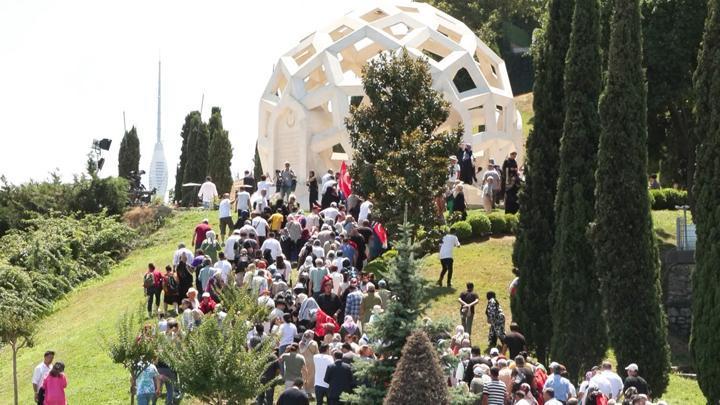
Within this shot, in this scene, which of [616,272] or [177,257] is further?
[177,257]

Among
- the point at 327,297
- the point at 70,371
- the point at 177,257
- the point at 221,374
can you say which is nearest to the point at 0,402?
the point at 70,371

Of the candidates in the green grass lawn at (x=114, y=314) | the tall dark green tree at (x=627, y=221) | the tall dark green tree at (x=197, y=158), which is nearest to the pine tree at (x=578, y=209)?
the tall dark green tree at (x=627, y=221)

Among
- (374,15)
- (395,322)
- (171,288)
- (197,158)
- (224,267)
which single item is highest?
(374,15)

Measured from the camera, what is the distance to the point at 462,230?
3497cm

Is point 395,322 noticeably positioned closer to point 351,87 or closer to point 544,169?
point 544,169

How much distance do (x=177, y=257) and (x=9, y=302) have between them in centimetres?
1063

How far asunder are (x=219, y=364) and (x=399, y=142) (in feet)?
45.1

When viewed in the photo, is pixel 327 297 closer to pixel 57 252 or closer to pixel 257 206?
pixel 257 206

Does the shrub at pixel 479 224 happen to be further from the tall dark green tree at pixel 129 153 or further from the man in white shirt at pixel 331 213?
the tall dark green tree at pixel 129 153

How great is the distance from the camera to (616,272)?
78.2ft

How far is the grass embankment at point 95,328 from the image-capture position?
85.7 ft

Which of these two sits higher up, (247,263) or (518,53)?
(518,53)

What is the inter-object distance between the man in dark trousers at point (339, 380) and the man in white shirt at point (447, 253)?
9482 mm

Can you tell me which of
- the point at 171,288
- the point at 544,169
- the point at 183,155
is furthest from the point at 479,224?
the point at 183,155
